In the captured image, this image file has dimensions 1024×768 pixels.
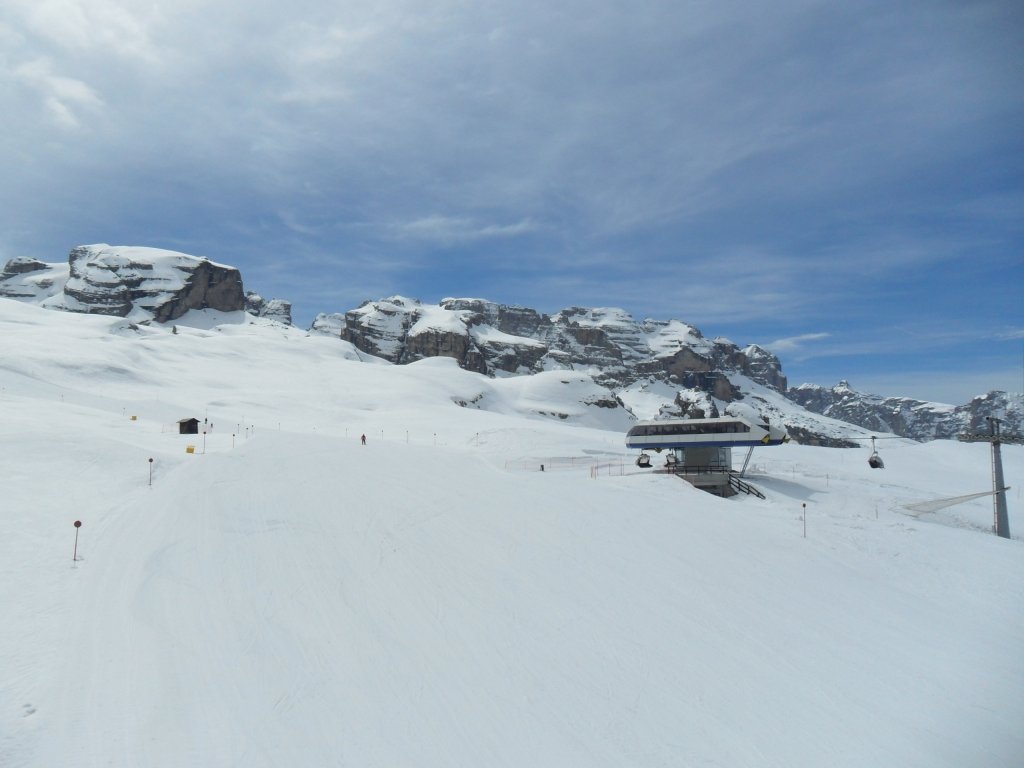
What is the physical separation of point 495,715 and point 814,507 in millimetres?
29656

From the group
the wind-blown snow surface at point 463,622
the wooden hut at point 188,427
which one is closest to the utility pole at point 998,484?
the wind-blown snow surface at point 463,622

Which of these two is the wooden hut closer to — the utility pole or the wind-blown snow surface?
the wind-blown snow surface

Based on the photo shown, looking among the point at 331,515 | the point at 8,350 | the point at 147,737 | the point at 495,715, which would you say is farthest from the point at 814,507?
the point at 8,350

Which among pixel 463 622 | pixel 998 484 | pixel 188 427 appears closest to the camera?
pixel 463 622

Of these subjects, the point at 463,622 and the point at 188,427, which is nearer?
the point at 463,622

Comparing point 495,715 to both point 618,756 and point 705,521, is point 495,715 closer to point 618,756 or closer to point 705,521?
point 618,756

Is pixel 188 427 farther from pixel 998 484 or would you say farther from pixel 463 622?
pixel 998 484

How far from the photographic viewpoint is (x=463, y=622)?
12.3 meters

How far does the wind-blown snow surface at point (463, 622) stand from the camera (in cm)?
859

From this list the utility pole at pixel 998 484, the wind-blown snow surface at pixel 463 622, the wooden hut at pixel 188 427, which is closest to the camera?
the wind-blown snow surface at pixel 463 622

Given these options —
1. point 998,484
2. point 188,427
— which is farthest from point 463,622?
point 188,427

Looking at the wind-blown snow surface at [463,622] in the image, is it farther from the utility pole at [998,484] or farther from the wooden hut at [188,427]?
the wooden hut at [188,427]

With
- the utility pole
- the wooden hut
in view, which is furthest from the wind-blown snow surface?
the wooden hut

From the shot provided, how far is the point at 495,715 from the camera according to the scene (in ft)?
30.0
